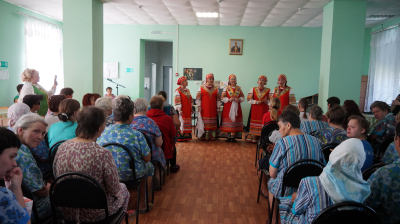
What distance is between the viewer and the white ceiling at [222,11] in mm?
5980

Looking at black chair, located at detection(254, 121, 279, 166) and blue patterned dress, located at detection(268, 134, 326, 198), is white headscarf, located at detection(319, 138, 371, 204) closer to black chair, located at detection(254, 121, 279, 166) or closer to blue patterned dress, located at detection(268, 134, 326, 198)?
blue patterned dress, located at detection(268, 134, 326, 198)

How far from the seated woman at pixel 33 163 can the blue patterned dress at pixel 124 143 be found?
1.69 feet

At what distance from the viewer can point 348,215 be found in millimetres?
1324

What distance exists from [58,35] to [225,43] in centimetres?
503

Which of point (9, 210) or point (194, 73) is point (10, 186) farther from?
point (194, 73)

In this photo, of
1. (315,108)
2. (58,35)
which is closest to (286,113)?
(315,108)

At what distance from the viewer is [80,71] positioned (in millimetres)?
5750

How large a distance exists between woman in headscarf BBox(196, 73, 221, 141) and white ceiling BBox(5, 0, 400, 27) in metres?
1.82

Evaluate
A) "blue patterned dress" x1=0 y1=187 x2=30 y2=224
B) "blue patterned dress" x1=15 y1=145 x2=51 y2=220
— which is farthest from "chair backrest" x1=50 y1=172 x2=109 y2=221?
"blue patterned dress" x1=0 y1=187 x2=30 y2=224

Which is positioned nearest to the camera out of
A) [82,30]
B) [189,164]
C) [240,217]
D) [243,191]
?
[240,217]

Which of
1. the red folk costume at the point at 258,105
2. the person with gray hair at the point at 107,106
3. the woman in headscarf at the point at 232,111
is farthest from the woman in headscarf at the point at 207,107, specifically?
the person with gray hair at the point at 107,106

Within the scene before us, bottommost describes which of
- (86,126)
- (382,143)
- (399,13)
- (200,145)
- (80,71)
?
(200,145)

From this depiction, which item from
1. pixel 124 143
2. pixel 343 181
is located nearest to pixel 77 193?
pixel 124 143

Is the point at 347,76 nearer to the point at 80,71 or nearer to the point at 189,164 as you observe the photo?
the point at 189,164
